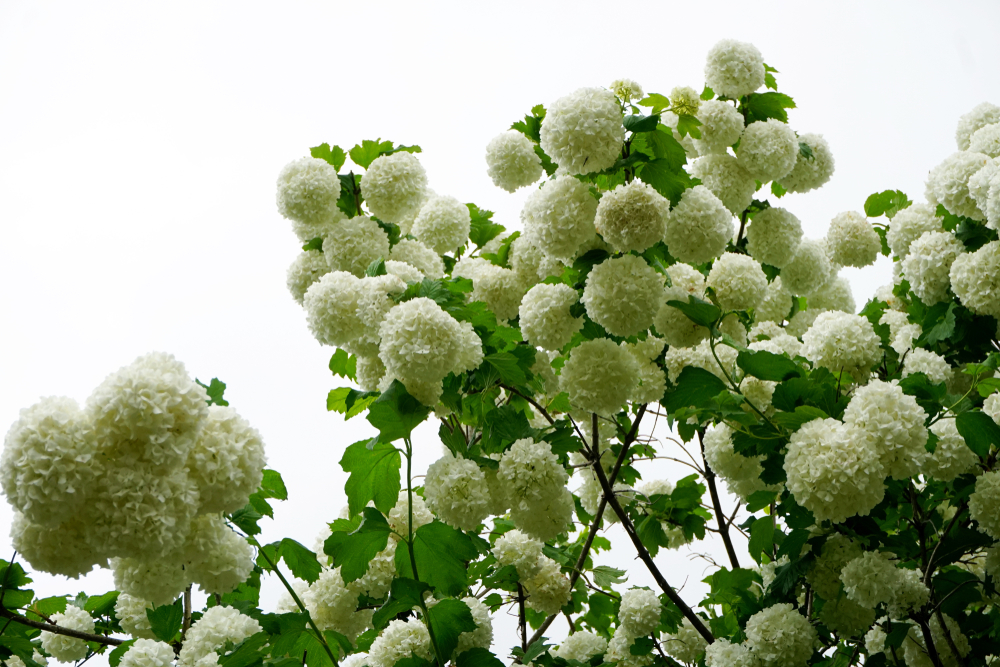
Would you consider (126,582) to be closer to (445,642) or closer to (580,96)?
(445,642)

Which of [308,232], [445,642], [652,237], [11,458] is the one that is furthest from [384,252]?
[11,458]

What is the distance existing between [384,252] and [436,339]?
891 mm

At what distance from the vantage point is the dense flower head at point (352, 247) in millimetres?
2443

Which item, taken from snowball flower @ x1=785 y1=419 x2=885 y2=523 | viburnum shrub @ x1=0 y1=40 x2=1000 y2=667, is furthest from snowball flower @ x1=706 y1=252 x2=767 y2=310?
snowball flower @ x1=785 y1=419 x2=885 y2=523

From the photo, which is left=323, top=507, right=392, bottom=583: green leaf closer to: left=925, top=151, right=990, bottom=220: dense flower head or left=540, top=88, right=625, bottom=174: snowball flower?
left=540, top=88, right=625, bottom=174: snowball flower

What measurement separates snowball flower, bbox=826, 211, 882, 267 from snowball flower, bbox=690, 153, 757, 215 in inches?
20.9

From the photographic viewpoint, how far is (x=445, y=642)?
194 cm

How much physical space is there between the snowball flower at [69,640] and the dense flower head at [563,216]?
7.02 feet

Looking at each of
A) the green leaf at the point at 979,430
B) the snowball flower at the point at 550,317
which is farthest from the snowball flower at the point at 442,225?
the green leaf at the point at 979,430

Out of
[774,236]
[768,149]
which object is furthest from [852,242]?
[768,149]

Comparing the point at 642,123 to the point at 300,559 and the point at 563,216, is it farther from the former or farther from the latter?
the point at 300,559

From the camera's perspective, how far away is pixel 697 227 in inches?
77.2

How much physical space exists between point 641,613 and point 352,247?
58.0 inches

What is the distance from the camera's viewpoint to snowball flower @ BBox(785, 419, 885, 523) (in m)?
1.61
